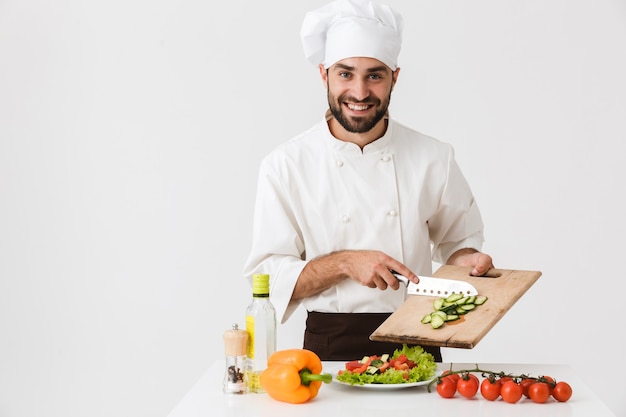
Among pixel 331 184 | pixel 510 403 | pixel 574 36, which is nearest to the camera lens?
pixel 510 403

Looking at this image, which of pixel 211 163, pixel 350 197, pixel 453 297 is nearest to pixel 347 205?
pixel 350 197

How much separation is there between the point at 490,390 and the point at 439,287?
1.50ft

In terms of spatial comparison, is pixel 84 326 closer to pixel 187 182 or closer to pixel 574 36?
pixel 187 182

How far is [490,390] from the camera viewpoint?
242 cm

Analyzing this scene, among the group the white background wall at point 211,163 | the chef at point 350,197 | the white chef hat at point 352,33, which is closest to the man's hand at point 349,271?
the chef at point 350,197

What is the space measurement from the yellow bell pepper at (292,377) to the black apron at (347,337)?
723 mm

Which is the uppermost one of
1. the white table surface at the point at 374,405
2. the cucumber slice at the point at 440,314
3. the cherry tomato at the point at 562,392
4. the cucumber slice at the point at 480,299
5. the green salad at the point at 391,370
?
the cucumber slice at the point at 480,299

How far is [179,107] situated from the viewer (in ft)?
16.6

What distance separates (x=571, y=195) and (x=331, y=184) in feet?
6.91

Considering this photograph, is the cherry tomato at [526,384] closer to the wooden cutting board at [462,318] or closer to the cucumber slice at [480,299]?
the wooden cutting board at [462,318]

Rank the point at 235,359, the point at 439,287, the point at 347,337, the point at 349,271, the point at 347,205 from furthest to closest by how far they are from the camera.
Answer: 1. the point at 347,205
2. the point at 347,337
3. the point at 349,271
4. the point at 439,287
5. the point at 235,359

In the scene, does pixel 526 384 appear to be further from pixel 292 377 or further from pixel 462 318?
pixel 292 377

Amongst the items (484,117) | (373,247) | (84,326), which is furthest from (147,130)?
(373,247)

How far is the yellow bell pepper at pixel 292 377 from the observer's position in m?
2.39
